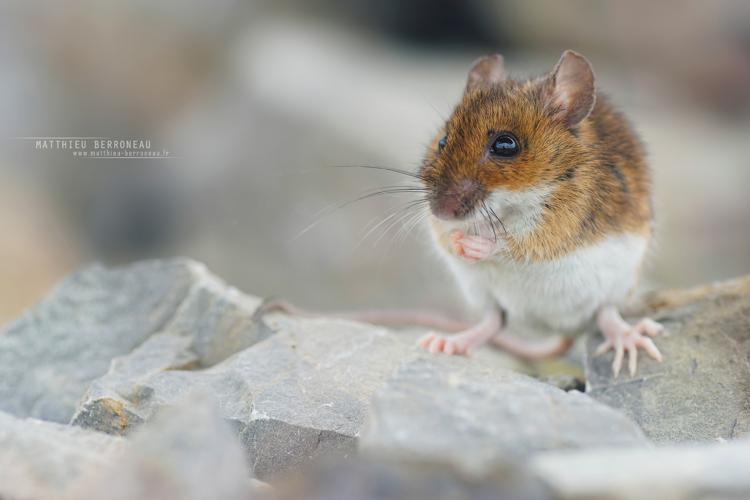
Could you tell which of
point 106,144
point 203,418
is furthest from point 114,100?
point 203,418

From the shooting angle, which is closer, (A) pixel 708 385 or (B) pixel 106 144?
(A) pixel 708 385

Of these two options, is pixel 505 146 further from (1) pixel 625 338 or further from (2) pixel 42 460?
(2) pixel 42 460

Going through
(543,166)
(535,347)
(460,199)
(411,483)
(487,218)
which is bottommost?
(535,347)

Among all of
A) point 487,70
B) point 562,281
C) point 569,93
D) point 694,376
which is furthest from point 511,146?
point 694,376

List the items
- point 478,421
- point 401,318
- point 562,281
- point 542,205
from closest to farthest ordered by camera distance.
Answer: point 478,421 → point 542,205 → point 562,281 → point 401,318

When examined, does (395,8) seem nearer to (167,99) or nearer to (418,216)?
(167,99)

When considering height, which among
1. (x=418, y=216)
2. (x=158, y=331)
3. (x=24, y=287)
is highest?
(x=418, y=216)

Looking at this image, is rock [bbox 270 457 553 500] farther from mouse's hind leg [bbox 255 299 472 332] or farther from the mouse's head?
mouse's hind leg [bbox 255 299 472 332]
